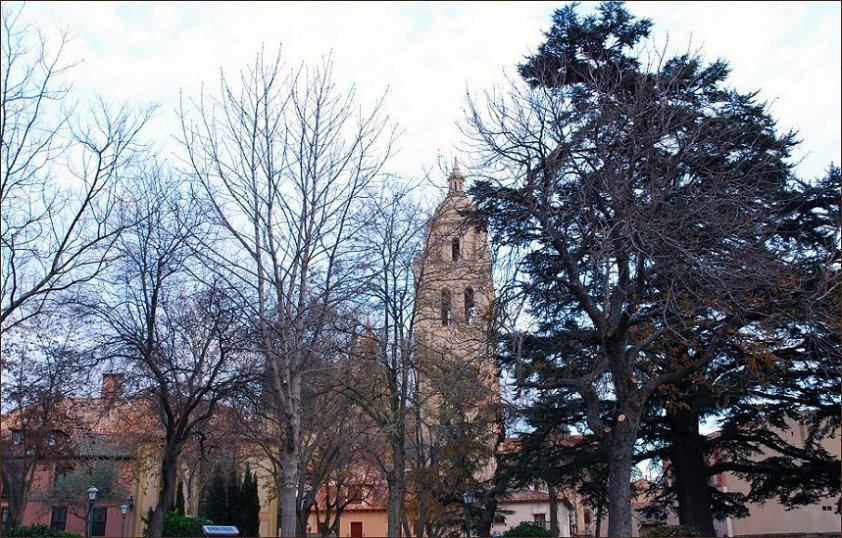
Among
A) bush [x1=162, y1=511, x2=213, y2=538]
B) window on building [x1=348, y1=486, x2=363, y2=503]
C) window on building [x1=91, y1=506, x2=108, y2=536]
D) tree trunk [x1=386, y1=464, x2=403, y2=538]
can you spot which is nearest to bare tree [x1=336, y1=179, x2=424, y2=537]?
tree trunk [x1=386, y1=464, x2=403, y2=538]

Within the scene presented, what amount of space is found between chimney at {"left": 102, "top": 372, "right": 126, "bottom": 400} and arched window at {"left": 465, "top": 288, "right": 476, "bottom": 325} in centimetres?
951

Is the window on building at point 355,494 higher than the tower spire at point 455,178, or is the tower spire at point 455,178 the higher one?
the tower spire at point 455,178

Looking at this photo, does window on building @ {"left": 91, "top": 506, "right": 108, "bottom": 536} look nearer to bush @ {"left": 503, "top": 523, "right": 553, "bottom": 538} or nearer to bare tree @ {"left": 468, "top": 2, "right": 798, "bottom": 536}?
bush @ {"left": 503, "top": 523, "right": 553, "bottom": 538}

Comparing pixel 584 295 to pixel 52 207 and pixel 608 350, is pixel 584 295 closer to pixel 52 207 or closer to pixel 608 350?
pixel 608 350

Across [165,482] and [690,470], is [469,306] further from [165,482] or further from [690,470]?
[165,482]

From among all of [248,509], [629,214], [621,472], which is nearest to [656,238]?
[629,214]

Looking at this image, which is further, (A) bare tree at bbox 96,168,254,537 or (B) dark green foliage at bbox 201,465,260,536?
(B) dark green foliage at bbox 201,465,260,536

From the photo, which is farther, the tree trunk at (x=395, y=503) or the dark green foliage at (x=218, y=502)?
the dark green foliage at (x=218, y=502)

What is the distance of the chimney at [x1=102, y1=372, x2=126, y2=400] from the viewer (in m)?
20.5

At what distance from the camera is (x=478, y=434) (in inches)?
1015

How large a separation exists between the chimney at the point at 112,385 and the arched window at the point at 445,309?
9110mm

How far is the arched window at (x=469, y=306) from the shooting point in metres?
22.8

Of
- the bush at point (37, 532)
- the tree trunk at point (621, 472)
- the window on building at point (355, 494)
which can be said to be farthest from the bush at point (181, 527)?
the tree trunk at point (621, 472)

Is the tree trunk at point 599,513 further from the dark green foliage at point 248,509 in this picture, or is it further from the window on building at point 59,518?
the window on building at point 59,518
